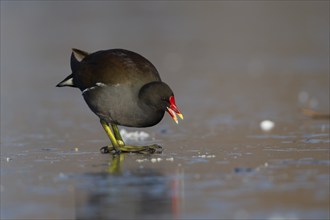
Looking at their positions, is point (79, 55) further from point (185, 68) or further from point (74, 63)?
point (185, 68)

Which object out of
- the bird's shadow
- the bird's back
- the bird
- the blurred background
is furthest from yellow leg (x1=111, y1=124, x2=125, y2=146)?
the bird's shadow

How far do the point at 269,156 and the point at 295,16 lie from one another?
52.3 feet

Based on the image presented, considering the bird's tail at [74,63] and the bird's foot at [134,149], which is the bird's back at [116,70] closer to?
the bird's tail at [74,63]

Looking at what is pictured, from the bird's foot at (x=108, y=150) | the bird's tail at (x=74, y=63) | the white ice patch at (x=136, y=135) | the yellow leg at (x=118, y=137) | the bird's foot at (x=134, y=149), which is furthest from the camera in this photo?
the white ice patch at (x=136, y=135)

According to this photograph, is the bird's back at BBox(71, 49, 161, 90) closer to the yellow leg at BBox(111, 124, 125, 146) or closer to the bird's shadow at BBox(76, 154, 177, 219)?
the yellow leg at BBox(111, 124, 125, 146)

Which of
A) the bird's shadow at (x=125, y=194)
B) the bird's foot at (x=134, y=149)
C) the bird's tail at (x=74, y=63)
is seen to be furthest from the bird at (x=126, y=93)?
the bird's shadow at (x=125, y=194)

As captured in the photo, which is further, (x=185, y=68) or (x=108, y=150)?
(x=185, y=68)

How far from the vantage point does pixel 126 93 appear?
7008mm

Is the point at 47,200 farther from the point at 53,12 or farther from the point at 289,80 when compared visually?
the point at 53,12

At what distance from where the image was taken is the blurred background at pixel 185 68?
26.8 ft

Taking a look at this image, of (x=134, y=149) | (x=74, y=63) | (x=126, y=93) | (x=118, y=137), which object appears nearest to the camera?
(x=126, y=93)

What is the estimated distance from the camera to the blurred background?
8.17m

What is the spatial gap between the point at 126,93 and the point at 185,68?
777 centimetres

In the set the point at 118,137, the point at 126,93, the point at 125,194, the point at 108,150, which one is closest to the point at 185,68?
the point at 118,137
